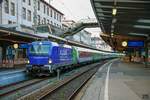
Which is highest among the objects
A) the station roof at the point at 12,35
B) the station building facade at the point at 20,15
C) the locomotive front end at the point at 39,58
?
the station building facade at the point at 20,15

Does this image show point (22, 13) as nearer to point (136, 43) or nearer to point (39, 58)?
point (136, 43)

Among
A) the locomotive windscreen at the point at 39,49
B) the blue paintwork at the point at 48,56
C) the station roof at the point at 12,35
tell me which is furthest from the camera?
the station roof at the point at 12,35

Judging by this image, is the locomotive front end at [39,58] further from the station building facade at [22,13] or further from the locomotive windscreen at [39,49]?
the station building facade at [22,13]

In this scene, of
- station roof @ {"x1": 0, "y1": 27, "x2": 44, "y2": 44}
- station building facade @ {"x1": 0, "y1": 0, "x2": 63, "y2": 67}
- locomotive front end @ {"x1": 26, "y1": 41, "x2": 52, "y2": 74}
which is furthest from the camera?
station building facade @ {"x1": 0, "y1": 0, "x2": 63, "y2": 67}

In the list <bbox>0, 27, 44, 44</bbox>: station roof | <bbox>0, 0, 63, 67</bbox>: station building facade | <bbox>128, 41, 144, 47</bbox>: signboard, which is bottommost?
<bbox>128, 41, 144, 47</bbox>: signboard

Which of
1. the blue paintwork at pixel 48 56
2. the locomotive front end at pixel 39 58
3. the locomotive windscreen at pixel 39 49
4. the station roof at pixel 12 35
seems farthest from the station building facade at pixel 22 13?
the locomotive front end at pixel 39 58

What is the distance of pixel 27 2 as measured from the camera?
60.0 metres

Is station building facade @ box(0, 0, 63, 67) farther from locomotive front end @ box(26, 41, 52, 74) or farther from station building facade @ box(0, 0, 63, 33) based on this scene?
locomotive front end @ box(26, 41, 52, 74)

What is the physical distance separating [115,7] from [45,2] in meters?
49.6

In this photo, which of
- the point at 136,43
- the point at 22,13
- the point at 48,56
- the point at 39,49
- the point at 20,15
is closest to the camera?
the point at 48,56

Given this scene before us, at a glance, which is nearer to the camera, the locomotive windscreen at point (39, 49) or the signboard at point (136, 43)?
the locomotive windscreen at point (39, 49)

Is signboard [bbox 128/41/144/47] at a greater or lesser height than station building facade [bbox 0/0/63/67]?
lesser

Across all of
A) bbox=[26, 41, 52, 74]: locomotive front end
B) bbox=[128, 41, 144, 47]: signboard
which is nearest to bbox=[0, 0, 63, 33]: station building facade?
bbox=[128, 41, 144, 47]: signboard

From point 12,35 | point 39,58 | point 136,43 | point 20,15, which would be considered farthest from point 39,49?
point 20,15
